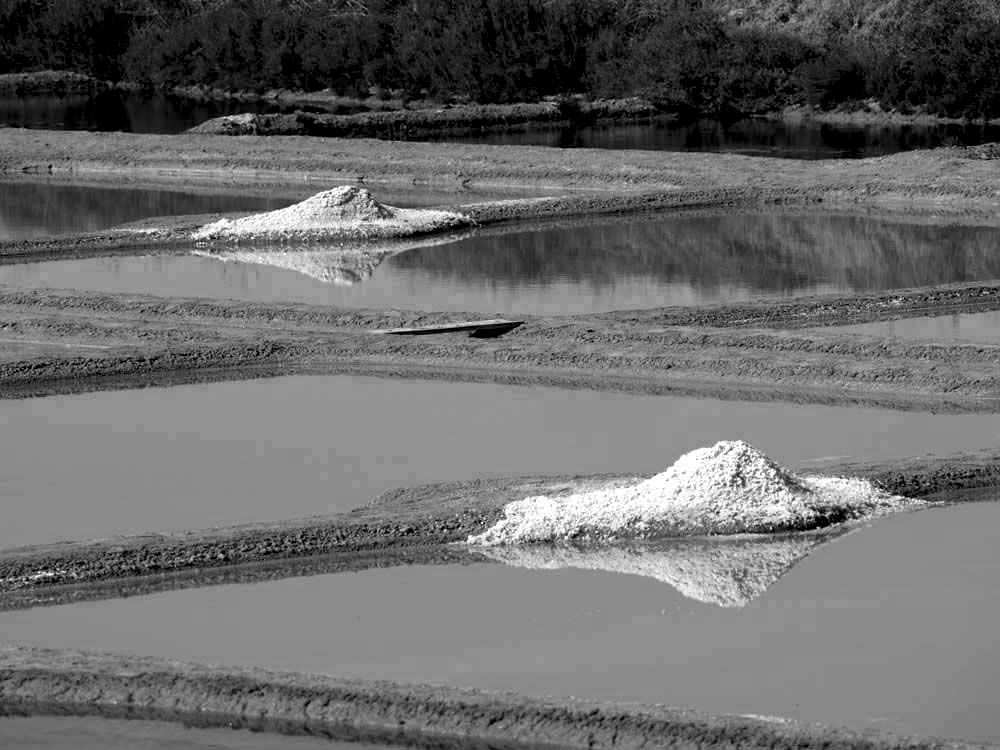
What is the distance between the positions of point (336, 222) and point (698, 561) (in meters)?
12.5

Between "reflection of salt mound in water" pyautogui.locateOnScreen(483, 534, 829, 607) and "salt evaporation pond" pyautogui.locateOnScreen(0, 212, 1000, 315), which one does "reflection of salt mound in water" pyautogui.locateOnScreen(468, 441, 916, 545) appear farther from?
Result: "salt evaporation pond" pyautogui.locateOnScreen(0, 212, 1000, 315)

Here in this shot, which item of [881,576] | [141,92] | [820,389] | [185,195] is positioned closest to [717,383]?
[820,389]

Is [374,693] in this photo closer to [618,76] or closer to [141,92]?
[618,76]

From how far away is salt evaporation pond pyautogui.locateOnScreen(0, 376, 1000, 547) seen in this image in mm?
10320

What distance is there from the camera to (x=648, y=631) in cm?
782

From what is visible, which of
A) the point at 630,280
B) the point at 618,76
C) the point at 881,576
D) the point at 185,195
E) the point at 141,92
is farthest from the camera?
the point at 141,92

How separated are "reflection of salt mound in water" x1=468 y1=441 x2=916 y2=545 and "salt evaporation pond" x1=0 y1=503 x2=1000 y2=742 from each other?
0.99 feet

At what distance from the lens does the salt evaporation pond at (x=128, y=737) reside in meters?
6.84

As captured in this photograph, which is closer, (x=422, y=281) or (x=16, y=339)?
(x=16, y=339)

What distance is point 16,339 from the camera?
51.0 feet

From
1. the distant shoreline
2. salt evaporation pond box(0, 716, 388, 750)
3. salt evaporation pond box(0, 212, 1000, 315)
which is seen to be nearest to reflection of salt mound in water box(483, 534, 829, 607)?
salt evaporation pond box(0, 716, 388, 750)

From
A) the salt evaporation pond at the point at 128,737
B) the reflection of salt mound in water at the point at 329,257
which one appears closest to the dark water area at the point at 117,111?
the reflection of salt mound in water at the point at 329,257

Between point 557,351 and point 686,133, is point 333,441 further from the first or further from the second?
point 686,133

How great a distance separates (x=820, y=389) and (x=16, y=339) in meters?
6.44
